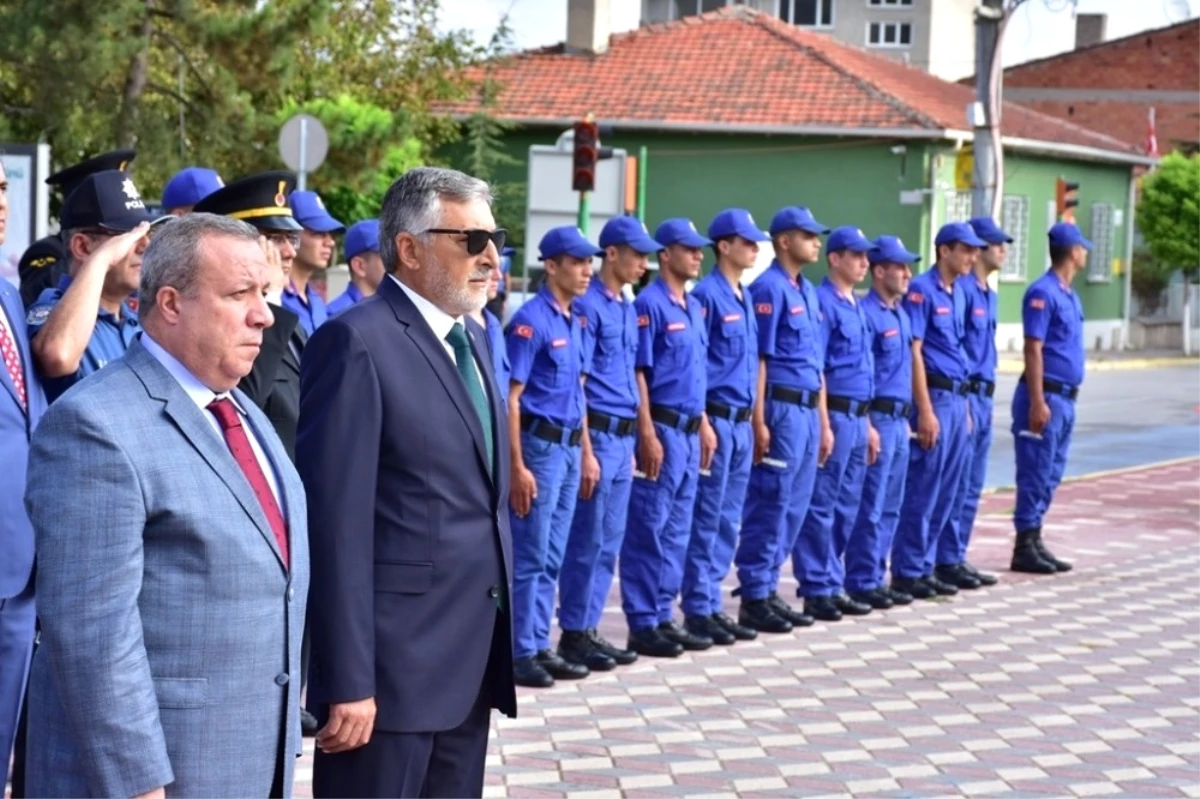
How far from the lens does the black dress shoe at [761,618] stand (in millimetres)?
10797

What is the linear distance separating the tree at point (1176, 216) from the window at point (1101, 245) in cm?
91

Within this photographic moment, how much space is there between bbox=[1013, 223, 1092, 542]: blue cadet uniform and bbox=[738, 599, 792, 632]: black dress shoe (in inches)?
117

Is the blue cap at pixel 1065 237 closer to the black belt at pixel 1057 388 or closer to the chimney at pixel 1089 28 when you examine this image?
the black belt at pixel 1057 388

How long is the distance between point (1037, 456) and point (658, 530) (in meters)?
4.05

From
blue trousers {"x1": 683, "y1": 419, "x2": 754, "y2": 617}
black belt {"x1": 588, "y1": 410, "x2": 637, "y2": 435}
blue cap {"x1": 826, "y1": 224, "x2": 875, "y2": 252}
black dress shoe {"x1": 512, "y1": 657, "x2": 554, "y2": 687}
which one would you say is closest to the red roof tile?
blue cap {"x1": 826, "y1": 224, "x2": 875, "y2": 252}

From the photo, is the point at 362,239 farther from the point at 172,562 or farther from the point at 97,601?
the point at 97,601

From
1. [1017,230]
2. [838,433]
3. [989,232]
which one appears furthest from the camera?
[1017,230]

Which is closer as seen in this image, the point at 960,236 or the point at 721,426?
the point at 721,426

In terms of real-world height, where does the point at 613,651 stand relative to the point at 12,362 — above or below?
below

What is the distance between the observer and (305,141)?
1848 cm

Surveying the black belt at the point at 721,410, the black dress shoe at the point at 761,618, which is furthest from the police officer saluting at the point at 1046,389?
the black belt at the point at 721,410

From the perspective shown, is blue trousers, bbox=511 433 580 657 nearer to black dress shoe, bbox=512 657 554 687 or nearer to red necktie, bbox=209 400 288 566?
black dress shoe, bbox=512 657 554 687

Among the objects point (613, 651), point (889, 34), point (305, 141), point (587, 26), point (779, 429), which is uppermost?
point (889, 34)

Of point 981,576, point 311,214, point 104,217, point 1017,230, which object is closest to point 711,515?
point 311,214
